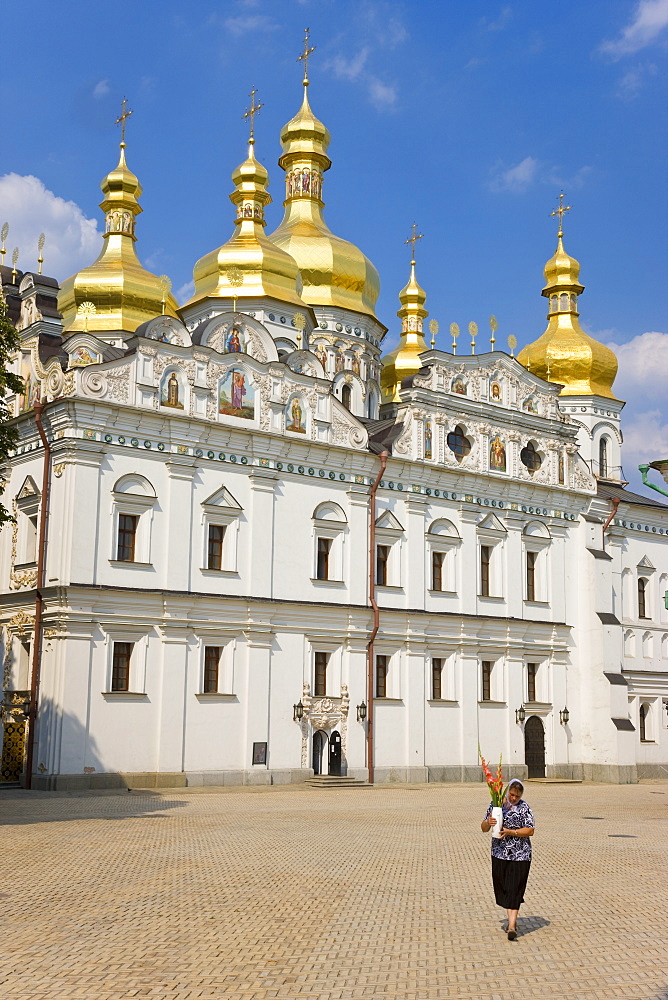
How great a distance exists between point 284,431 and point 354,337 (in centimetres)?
1465

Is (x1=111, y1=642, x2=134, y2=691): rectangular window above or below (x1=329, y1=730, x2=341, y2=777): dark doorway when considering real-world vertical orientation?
above

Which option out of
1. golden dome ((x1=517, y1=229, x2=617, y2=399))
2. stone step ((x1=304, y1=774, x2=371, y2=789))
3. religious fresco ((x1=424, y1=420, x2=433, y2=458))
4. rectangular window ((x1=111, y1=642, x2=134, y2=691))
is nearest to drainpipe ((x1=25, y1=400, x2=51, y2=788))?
rectangular window ((x1=111, y1=642, x2=134, y2=691))

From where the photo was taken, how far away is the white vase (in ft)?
36.2

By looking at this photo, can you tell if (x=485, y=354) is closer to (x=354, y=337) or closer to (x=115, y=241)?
(x=354, y=337)

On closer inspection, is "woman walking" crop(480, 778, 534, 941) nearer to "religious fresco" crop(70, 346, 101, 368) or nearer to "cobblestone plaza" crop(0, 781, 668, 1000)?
"cobblestone plaza" crop(0, 781, 668, 1000)

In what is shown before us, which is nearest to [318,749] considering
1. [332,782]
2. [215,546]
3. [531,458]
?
[332,782]

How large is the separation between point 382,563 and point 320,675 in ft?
14.8

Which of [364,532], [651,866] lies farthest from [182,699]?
[651,866]

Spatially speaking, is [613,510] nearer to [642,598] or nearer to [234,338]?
[642,598]

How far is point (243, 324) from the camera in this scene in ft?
114

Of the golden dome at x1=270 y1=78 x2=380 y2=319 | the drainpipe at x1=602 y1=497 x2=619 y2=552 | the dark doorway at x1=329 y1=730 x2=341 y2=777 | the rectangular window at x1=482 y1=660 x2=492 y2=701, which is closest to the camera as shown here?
the dark doorway at x1=329 y1=730 x2=341 y2=777

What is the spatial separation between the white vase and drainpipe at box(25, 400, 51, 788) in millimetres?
20172

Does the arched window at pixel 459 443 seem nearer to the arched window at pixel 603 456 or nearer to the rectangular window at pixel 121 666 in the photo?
the rectangular window at pixel 121 666

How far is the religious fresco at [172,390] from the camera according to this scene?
3186 cm
